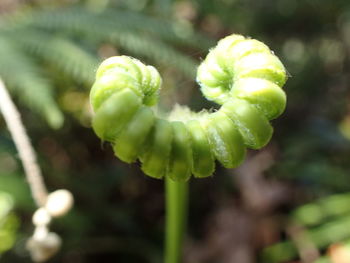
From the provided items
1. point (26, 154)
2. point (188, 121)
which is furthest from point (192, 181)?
point (188, 121)

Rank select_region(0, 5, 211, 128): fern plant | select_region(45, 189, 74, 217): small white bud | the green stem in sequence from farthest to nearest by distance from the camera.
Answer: select_region(0, 5, 211, 128): fern plant
select_region(45, 189, 74, 217): small white bud
the green stem

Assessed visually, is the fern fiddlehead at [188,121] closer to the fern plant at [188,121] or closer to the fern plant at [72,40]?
the fern plant at [188,121]

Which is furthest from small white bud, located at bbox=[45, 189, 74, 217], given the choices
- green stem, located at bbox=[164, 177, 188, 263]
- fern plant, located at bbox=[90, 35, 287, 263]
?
fern plant, located at bbox=[90, 35, 287, 263]

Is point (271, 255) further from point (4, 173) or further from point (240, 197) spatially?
point (4, 173)

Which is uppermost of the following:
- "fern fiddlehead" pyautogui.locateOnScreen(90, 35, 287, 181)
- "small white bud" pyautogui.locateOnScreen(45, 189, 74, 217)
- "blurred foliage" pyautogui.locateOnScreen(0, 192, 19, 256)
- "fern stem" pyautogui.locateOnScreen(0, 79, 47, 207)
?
"blurred foliage" pyautogui.locateOnScreen(0, 192, 19, 256)

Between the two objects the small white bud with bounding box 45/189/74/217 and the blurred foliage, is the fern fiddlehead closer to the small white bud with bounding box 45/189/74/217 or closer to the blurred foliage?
the small white bud with bounding box 45/189/74/217

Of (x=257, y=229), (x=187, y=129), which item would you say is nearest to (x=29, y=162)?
(x=187, y=129)

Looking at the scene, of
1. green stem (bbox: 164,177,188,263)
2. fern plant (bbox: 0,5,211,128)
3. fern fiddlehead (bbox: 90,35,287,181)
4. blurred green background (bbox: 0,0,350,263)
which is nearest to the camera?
fern fiddlehead (bbox: 90,35,287,181)
